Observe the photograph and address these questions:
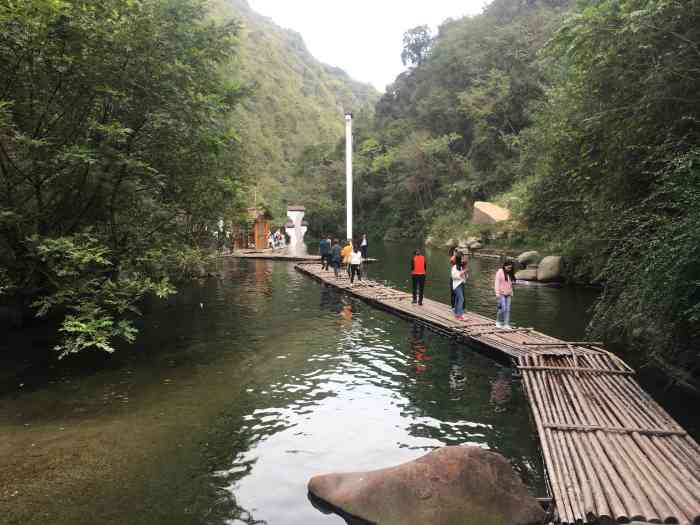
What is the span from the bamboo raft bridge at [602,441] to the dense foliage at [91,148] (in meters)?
6.81

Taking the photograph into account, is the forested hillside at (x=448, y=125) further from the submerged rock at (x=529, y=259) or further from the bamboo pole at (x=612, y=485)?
the bamboo pole at (x=612, y=485)

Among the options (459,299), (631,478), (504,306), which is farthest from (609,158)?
(631,478)

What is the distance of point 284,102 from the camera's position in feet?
356

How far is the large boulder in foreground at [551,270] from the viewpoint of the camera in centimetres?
2239

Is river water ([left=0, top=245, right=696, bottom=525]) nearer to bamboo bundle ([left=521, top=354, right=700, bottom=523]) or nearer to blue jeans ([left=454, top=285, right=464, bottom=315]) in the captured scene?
bamboo bundle ([left=521, top=354, right=700, bottom=523])

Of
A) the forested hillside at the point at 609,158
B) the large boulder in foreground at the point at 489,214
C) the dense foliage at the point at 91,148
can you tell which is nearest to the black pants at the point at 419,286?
the forested hillside at the point at 609,158

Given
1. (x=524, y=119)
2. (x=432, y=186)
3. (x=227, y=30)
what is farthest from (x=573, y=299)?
(x=432, y=186)

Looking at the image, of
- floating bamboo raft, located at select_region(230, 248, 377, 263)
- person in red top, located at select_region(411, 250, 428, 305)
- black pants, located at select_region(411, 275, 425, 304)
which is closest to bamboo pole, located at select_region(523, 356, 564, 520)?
person in red top, located at select_region(411, 250, 428, 305)

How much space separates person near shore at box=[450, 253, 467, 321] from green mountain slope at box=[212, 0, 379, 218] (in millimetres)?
43544

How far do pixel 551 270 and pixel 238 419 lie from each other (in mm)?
17935

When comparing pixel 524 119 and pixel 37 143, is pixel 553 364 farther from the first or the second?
pixel 524 119

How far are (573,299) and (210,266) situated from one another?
40.9 ft

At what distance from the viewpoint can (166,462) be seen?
653cm

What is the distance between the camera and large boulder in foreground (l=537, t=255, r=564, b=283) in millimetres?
22391
